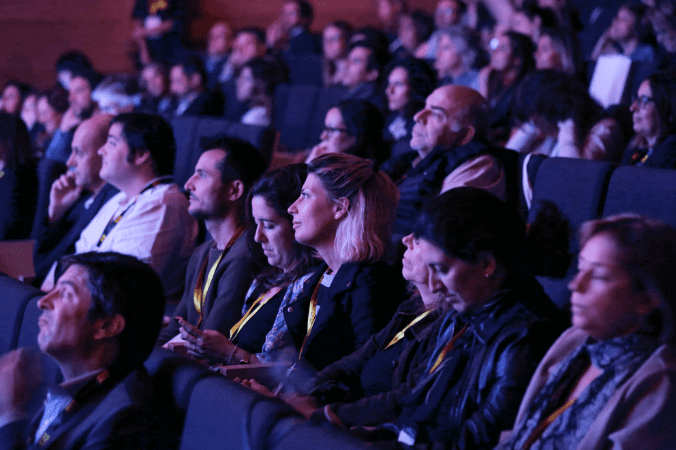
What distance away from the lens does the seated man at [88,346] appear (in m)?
1.24

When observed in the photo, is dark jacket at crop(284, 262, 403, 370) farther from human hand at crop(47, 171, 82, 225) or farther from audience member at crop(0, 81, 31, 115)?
audience member at crop(0, 81, 31, 115)

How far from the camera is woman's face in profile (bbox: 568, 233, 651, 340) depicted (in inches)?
39.4

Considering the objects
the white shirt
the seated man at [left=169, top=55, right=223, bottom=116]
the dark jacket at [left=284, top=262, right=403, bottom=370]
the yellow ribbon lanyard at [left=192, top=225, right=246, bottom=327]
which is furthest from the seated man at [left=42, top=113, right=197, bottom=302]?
the seated man at [left=169, top=55, right=223, bottom=116]

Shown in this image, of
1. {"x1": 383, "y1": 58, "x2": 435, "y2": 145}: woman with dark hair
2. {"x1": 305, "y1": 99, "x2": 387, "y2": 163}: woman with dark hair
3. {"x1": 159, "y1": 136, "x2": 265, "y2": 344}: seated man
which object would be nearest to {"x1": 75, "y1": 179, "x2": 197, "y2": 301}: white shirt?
{"x1": 159, "y1": 136, "x2": 265, "y2": 344}: seated man

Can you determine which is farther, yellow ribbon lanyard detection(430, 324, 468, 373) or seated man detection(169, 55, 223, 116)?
seated man detection(169, 55, 223, 116)

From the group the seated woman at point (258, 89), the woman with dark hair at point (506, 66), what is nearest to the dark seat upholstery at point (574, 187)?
the woman with dark hair at point (506, 66)

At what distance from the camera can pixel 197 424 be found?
3.72ft

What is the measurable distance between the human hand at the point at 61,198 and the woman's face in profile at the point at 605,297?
7.77 ft

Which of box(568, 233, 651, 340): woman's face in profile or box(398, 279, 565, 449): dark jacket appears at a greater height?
box(568, 233, 651, 340): woman's face in profile

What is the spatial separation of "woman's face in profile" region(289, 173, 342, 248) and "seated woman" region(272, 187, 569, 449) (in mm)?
427

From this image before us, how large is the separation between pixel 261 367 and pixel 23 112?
4.39 metres

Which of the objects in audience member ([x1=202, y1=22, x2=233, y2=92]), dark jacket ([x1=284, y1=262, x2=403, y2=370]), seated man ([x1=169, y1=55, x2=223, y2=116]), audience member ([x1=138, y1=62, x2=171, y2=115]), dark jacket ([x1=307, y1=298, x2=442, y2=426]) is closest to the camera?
dark jacket ([x1=307, y1=298, x2=442, y2=426])

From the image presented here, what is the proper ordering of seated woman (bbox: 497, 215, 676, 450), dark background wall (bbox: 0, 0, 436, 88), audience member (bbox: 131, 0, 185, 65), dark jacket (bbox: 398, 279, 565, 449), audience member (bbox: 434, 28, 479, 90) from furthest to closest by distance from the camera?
audience member (bbox: 131, 0, 185, 65) < dark background wall (bbox: 0, 0, 436, 88) < audience member (bbox: 434, 28, 479, 90) < dark jacket (bbox: 398, 279, 565, 449) < seated woman (bbox: 497, 215, 676, 450)

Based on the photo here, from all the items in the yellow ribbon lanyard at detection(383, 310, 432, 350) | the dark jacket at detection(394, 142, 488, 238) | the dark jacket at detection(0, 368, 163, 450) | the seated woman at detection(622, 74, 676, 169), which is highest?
the seated woman at detection(622, 74, 676, 169)
